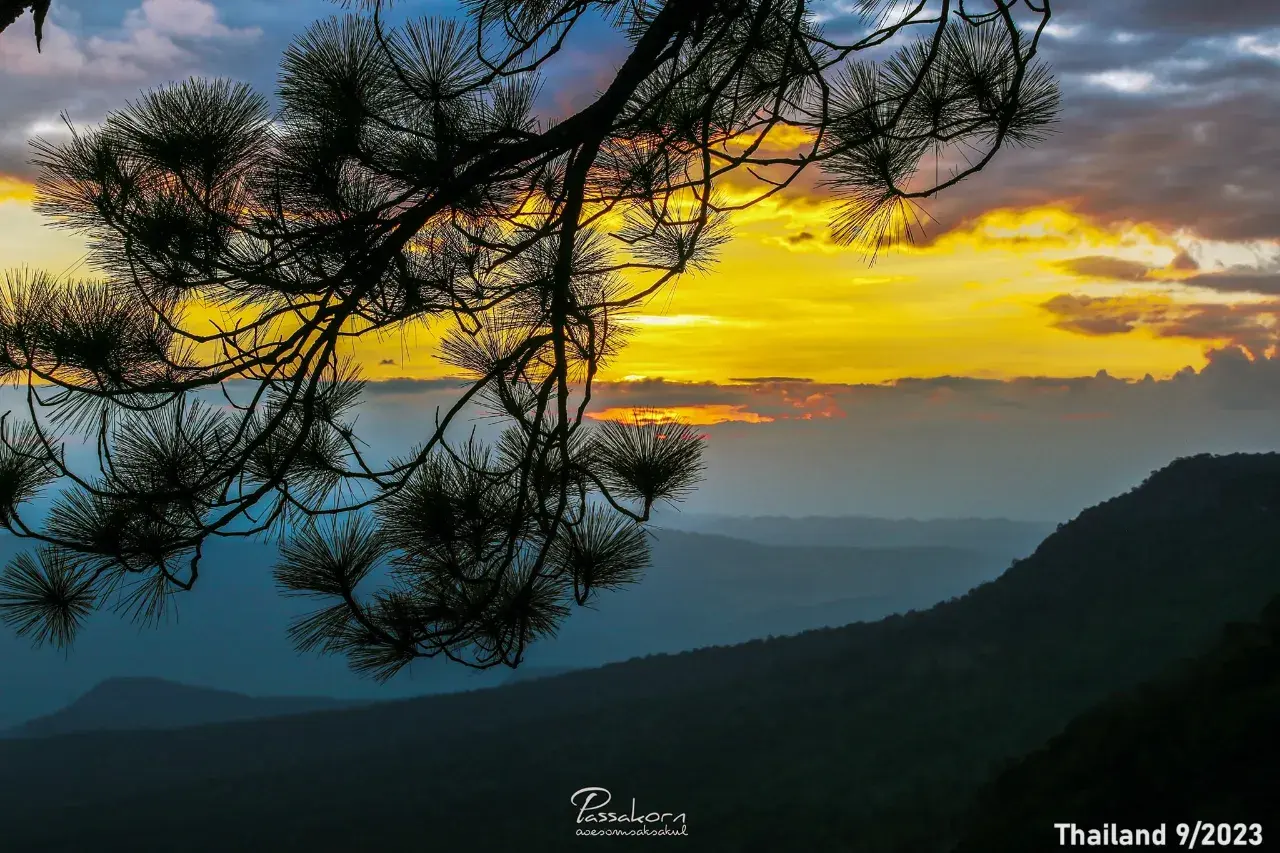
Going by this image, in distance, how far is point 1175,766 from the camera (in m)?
4.86

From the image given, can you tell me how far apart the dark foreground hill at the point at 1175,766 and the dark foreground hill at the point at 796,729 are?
1112 centimetres

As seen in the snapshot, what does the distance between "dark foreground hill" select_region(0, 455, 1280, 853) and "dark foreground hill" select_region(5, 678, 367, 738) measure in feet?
131

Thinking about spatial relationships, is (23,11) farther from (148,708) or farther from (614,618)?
(614,618)

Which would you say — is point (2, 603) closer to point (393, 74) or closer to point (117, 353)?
point (117, 353)

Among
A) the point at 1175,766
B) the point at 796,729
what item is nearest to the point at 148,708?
the point at 796,729

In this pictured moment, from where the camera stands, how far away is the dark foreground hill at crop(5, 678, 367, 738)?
79938 mm

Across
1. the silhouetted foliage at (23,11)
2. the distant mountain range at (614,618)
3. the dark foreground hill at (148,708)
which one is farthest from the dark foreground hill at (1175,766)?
the distant mountain range at (614,618)

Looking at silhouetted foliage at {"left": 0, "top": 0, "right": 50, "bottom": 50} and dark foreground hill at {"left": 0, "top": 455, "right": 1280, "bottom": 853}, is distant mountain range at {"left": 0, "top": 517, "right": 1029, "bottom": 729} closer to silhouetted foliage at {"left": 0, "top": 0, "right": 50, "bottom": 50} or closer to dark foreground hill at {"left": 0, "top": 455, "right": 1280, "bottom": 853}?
dark foreground hill at {"left": 0, "top": 455, "right": 1280, "bottom": 853}

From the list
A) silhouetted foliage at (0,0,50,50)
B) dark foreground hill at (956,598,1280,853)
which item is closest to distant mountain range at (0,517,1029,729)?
dark foreground hill at (956,598,1280,853)

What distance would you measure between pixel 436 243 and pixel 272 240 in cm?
54

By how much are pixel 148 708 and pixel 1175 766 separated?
9477cm

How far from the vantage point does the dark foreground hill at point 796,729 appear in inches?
1028

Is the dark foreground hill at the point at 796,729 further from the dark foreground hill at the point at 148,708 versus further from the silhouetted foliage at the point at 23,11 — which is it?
the dark foreground hill at the point at 148,708

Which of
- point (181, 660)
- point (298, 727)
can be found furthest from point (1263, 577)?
point (181, 660)
